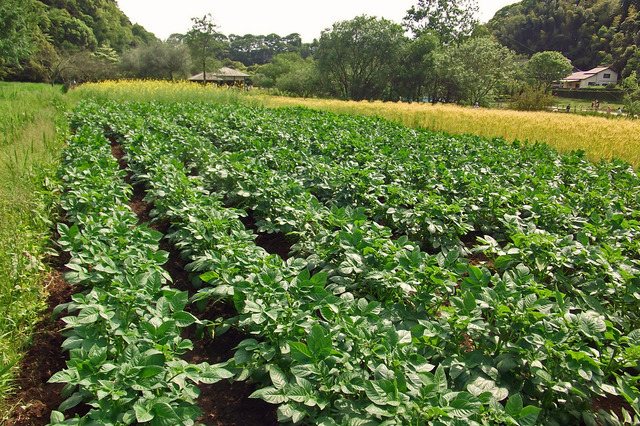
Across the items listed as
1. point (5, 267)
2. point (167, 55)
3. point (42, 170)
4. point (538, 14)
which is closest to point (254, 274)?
point (5, 267)

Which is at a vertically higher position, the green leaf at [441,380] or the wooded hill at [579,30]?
the wooded hill at [579,30]

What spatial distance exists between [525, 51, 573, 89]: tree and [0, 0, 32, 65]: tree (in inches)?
2128

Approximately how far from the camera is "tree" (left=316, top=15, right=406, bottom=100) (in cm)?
3678

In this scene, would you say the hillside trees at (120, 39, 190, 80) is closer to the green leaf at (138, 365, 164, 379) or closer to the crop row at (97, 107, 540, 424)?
the crop row at (97, 107, 540, 424)

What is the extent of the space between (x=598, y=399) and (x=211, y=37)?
46.8 meters

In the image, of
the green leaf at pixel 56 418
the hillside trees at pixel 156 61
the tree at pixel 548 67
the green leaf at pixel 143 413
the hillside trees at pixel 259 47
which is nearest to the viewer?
the green leaf at pixel 143 413

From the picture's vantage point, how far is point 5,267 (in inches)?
112

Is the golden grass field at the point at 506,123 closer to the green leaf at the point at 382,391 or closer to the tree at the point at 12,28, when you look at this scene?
the green leaf at the point at 382,391

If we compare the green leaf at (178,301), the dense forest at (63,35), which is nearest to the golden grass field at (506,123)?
the green leaf at (178,301)

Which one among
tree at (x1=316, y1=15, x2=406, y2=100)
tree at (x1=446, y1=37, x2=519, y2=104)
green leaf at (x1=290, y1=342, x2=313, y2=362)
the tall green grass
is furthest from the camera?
tree at (x1=316, y1=15, x2=406, y2=100)

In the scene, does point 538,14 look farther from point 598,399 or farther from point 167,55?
point 598,399

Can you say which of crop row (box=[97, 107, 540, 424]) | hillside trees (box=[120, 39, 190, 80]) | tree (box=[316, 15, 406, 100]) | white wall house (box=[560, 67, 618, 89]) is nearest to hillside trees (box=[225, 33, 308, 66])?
hillside trees (box=[120, 39, 190, 80])

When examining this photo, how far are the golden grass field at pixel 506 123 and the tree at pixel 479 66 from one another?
1882cm

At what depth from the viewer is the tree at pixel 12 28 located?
21.9 metres
